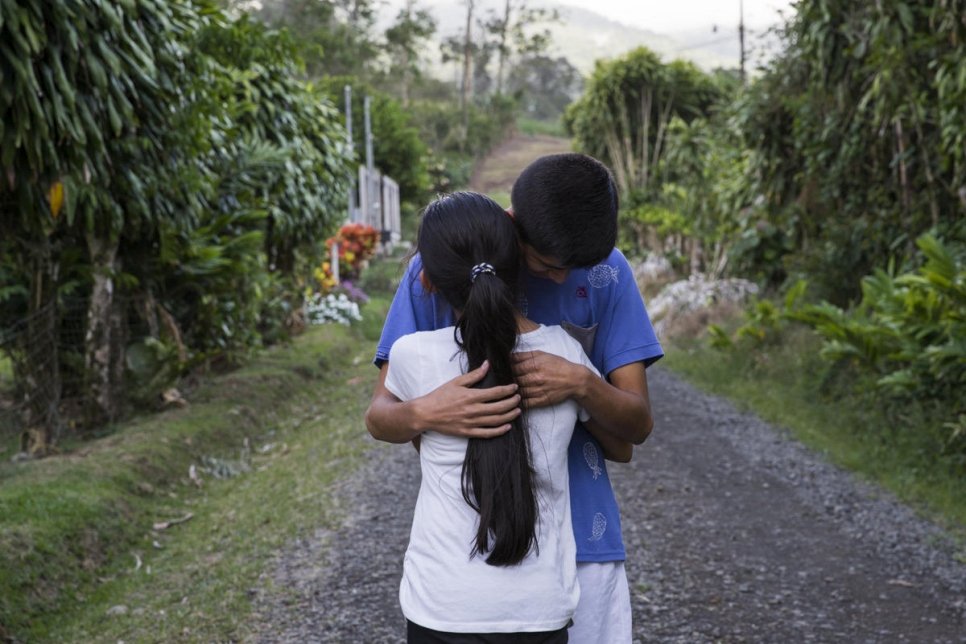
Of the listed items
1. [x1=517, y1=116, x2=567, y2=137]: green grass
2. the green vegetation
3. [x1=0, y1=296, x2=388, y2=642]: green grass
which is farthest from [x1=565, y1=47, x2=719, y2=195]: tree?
[x1=517, y1=116, x2=567, y2=137]: green grass

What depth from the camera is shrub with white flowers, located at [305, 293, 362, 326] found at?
17906mm

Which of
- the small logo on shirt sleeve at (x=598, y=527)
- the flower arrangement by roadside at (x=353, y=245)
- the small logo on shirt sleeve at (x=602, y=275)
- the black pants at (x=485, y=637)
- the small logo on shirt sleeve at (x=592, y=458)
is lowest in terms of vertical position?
the flower arrangement by roadside at (x=353, y=245)

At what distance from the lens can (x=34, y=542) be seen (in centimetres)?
537

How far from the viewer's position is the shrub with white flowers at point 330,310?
58.7ft

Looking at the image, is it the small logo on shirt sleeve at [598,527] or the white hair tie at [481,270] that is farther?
the small logo on shirt sleeve at [598,527]

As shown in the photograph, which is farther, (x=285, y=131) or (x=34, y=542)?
(x=285, y=131)

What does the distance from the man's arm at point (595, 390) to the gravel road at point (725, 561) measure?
97.0 inches

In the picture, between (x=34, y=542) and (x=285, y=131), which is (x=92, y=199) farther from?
(x=285, y=131)

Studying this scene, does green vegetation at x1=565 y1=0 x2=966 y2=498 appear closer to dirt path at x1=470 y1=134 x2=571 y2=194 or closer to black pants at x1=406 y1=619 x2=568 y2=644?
black pants at x1=406 y1=619 x2=568 y2=644

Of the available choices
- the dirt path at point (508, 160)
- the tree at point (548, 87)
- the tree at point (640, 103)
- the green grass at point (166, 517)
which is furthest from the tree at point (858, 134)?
the tree at point (548, 87)

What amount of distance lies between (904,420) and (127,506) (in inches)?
210

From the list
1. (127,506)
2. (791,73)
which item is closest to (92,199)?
(127,506)

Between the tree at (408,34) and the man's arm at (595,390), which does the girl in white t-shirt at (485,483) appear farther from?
the tree at (408,34)

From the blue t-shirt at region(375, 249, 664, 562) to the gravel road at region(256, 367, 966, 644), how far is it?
2.38 m
